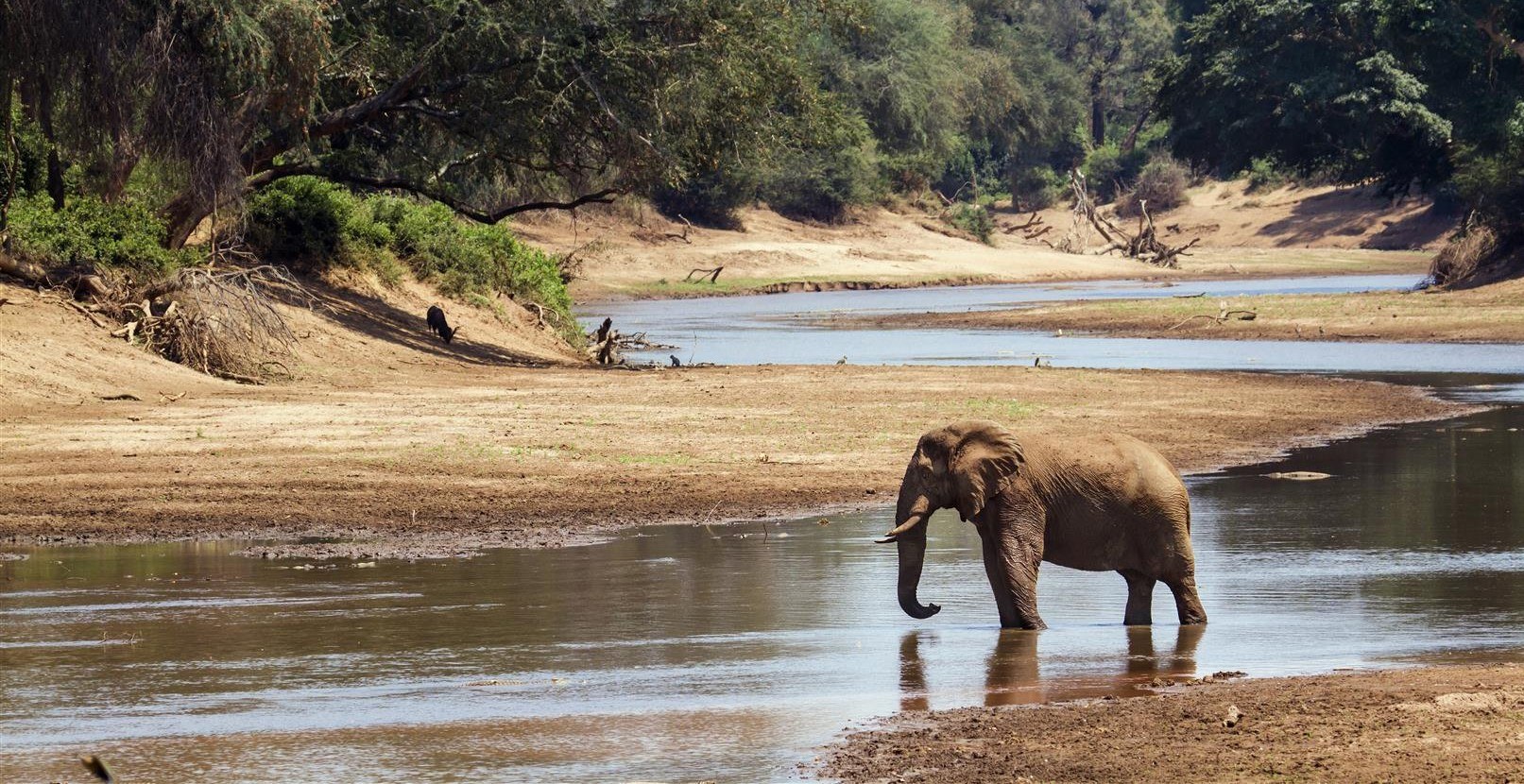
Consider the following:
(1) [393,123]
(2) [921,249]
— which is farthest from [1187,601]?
(2) [921,249]

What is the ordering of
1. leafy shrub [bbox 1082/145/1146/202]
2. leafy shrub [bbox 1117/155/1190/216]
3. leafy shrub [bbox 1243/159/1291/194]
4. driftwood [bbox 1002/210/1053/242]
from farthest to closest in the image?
1. leafy shrub [bbox 1082/145/1146/202]
2. leafy shrub [bbox 1117/155/1190/216]
3. leafy shrub [bbox 1243/159/1291/194]
4. driftwood [bbox 1002/210/1053/242]

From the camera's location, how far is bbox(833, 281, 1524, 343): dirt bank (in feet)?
131

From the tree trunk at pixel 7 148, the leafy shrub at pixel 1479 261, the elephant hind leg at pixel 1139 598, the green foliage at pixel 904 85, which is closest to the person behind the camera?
the elephant hind leg at pixel 1139 598

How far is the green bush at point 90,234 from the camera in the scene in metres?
23.7

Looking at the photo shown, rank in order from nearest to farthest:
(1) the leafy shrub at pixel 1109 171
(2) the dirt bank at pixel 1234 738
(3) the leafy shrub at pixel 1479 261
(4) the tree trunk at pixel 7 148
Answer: (2) the dirt bank at pixel 1234 738 < (4) the tree trunk at pixel 7 148 < (3) the leafy shrub at pixel 1479 261 < (1) the leafy shrub at pixel 1109 171

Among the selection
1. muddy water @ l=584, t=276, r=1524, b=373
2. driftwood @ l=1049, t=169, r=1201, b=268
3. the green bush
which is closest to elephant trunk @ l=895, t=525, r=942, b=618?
the green bush

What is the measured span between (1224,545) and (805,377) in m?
14.0

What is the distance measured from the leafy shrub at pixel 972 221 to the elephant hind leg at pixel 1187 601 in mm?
70286

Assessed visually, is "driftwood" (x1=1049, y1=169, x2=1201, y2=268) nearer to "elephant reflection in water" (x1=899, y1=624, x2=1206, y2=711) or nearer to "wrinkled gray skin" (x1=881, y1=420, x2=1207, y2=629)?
"wrinkled gray skin" (x1=881, y1=420, x2=1207, y2=629)

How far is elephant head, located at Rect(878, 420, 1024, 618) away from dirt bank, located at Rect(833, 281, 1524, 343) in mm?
30477

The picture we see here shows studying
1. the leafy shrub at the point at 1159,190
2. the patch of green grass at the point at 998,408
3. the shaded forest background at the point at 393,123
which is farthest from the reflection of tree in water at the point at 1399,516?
the leafy shrub at the point at 1159,190

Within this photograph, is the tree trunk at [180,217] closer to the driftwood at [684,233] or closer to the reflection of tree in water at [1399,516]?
the reflection of tree in water at [1399,516]

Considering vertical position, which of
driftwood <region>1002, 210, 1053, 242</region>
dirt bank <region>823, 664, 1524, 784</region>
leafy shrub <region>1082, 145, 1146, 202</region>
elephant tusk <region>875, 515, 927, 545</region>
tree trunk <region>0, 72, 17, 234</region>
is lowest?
dirt bank <region>823, 664, 1524, 784</region>

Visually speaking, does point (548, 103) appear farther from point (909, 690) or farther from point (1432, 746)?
point (1432, 746)
